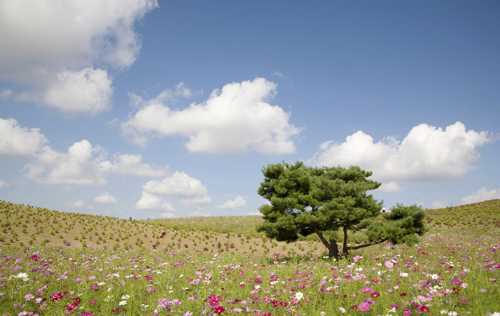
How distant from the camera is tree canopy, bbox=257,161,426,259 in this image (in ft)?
41.5

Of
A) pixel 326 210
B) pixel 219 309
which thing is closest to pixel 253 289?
pixel 219 309

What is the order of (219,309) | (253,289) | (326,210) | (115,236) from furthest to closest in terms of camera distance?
(115,236) < (326,210) < (253,289) < (219,309)

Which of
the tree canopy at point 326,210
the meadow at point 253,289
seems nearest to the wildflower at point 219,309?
the meadow at point 253,289

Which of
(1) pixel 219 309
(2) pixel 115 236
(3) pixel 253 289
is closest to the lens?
(1) pixel 219 309

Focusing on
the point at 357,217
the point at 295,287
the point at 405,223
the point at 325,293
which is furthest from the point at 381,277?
the point at 405,223

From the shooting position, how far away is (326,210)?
12797mm

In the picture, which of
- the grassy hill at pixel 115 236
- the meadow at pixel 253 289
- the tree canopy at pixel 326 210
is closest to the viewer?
the meadow at pixel 253 289

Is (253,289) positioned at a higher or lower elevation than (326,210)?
lower

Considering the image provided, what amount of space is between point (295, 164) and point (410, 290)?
33.2ft

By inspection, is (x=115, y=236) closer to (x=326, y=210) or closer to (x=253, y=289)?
(x=326, y=210)

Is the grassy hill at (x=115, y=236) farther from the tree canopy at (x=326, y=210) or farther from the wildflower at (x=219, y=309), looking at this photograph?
the wildflower at (x=219, y=309)

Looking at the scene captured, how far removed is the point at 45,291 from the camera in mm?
6160

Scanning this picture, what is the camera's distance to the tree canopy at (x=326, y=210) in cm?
1265

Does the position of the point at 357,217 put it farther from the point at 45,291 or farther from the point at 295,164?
the point at 45,291
